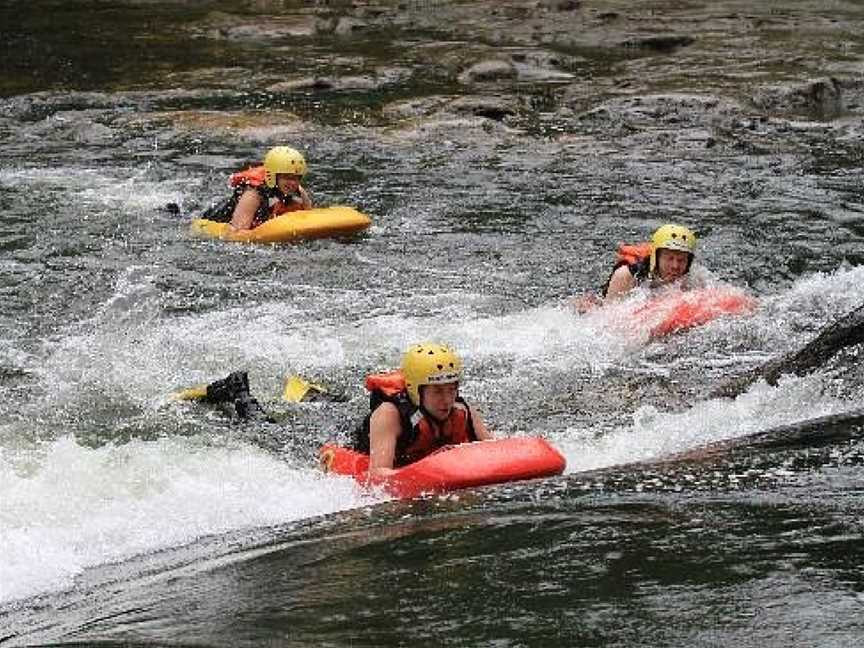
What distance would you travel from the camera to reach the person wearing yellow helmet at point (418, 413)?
360 inches

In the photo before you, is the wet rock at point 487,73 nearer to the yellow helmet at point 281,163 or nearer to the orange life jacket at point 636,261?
the yellow helmet at point 281,163

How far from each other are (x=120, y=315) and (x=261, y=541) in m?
6.37

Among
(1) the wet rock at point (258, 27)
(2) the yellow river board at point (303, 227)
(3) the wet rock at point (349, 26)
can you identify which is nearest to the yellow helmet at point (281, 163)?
(2) the yellow river board at point (303, 227)

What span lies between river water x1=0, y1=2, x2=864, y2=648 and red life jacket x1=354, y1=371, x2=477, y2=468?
1.76 feet

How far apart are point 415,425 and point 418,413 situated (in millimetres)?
77

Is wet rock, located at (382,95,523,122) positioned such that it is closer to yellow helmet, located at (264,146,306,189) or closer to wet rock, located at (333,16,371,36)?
yellow helmet, located at (264,146,306,189)

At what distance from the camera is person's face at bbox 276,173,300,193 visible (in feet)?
54.0

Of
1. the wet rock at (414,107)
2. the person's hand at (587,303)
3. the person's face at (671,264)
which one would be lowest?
the person's hand at (587,303)

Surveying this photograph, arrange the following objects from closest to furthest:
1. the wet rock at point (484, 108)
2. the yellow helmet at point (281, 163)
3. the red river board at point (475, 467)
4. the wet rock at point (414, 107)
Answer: the red river board at point (475, 467) < the yellow helmet at point (281, 163) < the wet rock at point (484, 108) < the wet rock at point (414, 107)

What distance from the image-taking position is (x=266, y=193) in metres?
16.5

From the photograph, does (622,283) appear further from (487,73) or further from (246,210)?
(487,73)

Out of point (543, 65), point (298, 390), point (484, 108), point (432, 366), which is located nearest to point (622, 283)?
point (298, 390)

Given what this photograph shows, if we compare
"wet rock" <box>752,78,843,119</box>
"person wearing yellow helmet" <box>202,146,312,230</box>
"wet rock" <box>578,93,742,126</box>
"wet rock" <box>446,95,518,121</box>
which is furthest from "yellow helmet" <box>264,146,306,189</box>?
"wet rock" <box>752,78,843,119</box>

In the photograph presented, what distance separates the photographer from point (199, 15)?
33.5m
